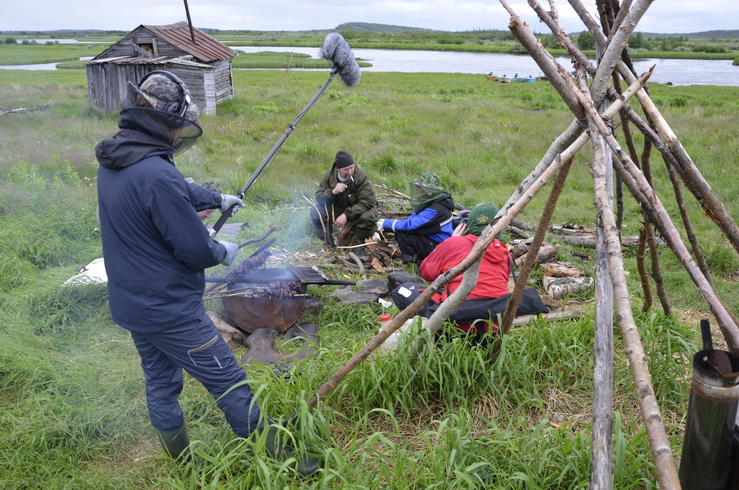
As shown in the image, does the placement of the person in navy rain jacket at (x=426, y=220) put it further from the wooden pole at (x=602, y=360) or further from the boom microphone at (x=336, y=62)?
the wooden pole at (x=602, y=360)

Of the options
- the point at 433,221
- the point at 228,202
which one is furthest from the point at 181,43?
the point at 228,202

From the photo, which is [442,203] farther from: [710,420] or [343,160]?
[710,420]

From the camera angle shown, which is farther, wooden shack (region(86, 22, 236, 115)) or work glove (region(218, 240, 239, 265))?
wooden shack (region(86, 22, 236, 115))

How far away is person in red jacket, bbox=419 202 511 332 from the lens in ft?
11.6

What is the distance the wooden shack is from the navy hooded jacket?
15.4 metres

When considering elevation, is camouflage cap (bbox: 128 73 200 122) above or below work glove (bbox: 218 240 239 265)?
above

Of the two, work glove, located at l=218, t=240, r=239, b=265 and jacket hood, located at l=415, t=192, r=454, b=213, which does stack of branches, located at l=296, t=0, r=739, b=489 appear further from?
jacket hood, located at l=415, t=192, r=454, b=213

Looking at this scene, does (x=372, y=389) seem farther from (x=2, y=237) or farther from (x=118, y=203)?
(x=2, y=237)

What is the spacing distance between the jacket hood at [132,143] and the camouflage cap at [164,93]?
12 cm

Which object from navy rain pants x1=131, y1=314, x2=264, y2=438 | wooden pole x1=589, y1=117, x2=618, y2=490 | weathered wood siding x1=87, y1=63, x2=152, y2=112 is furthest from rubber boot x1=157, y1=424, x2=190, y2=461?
weathered wood siding x1=87, y1=63, x2=152, y2=112

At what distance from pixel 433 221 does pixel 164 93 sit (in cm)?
375

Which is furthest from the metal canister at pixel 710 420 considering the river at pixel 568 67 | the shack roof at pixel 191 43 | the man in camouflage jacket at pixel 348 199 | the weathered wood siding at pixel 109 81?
the river at pixel 568 67

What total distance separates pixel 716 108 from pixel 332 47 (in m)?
19.9

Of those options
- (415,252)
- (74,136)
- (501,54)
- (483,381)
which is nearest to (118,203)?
(483,381)
